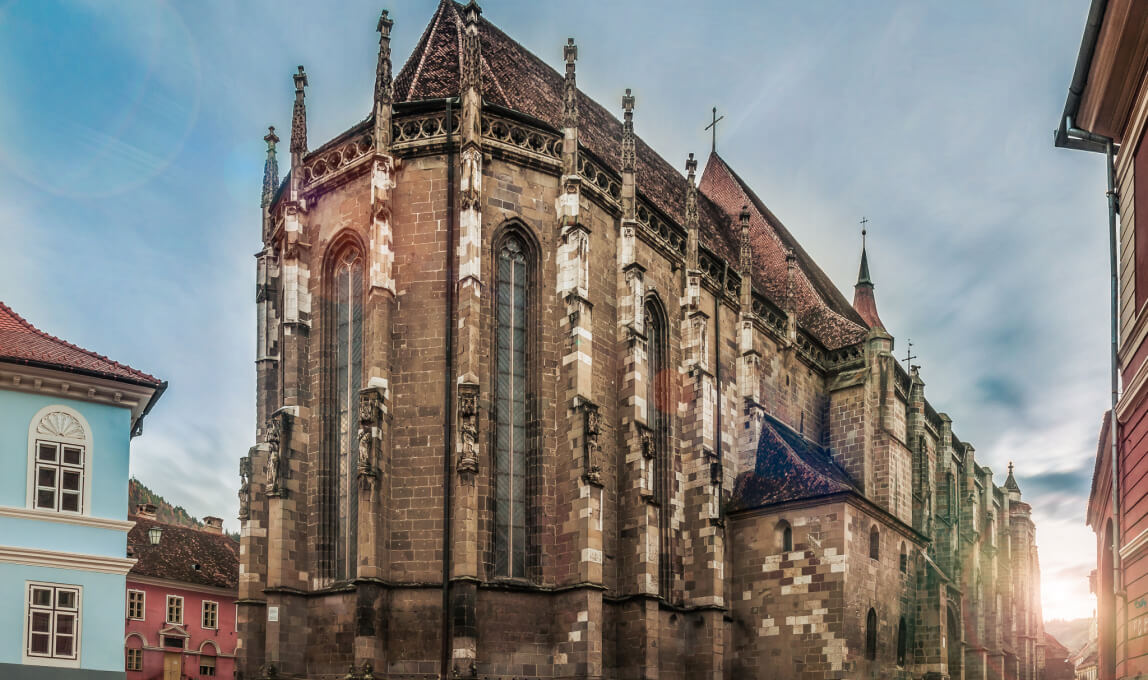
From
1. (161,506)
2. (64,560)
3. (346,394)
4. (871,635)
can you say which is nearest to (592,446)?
(346,394)

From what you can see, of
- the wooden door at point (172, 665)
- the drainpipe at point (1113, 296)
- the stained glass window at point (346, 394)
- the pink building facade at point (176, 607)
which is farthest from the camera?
the wooden door at point (172, 665)

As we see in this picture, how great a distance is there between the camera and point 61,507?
1842 cm

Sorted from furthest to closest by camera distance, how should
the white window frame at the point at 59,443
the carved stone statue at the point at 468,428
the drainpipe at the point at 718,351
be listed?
the drainpipe at the point at 718,351
the carved stone statue at the point at 468,428
the white window frame at the point at 59,443

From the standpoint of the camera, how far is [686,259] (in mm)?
27797

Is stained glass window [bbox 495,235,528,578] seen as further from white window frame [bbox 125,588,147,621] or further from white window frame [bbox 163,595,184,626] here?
white window frame [bbox 163,595,184,626]

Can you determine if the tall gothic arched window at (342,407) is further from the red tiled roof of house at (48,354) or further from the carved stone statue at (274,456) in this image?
the red tiled roof of house at (48,354)

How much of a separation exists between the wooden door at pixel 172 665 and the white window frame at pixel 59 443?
81.9 ft

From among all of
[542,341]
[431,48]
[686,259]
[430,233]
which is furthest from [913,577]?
[431,48]

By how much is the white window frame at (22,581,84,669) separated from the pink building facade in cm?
2282

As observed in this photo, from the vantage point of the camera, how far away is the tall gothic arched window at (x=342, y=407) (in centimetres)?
2228

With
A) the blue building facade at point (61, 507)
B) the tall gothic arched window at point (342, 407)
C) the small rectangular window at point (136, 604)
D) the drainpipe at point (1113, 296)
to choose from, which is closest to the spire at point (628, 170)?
the tall gothic arched window at point (342, 407)

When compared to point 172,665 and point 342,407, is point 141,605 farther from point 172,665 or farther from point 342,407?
point 342,407

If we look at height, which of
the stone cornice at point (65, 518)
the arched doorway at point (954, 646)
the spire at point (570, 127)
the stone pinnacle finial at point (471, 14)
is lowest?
the arched doorway at point (954, 646)

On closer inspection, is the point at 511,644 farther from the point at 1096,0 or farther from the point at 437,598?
the point at 1096,0
